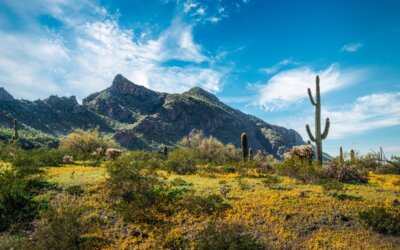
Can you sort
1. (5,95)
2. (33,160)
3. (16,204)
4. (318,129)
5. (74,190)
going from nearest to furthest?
(16,204), (74,190), (33,160), (318,129), (5,95)

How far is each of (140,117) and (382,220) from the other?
429ft

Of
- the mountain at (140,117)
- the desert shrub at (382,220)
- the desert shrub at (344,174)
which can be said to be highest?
the mountain at (140,117)

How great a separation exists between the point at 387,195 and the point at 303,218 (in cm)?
470

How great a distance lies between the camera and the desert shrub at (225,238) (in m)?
8.09

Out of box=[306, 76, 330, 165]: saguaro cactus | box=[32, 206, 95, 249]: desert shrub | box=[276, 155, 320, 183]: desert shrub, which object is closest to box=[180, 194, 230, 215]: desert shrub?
box=[32, 206, 95, 249]: desert shrub

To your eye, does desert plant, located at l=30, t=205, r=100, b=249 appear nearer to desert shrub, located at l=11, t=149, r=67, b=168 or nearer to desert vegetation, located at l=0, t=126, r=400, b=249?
desert vegetation, located at l=0, t=126, r=400, b=249

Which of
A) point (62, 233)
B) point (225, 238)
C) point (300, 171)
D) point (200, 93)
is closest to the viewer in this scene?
point (225, 238)

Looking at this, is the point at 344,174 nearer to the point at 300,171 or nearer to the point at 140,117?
the point at 300,171

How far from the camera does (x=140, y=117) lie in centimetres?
13550

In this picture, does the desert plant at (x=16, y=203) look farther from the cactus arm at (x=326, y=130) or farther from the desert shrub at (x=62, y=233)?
the cactus arm at (x=326, y=130)

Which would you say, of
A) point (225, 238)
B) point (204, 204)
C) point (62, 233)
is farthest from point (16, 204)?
point (225, 238)

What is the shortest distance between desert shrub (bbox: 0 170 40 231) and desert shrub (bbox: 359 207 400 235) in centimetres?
1145

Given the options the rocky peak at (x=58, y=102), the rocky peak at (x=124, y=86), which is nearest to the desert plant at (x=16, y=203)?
the rocky peak at (x=58, y=102)

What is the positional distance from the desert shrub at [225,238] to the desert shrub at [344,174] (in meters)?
9.25
